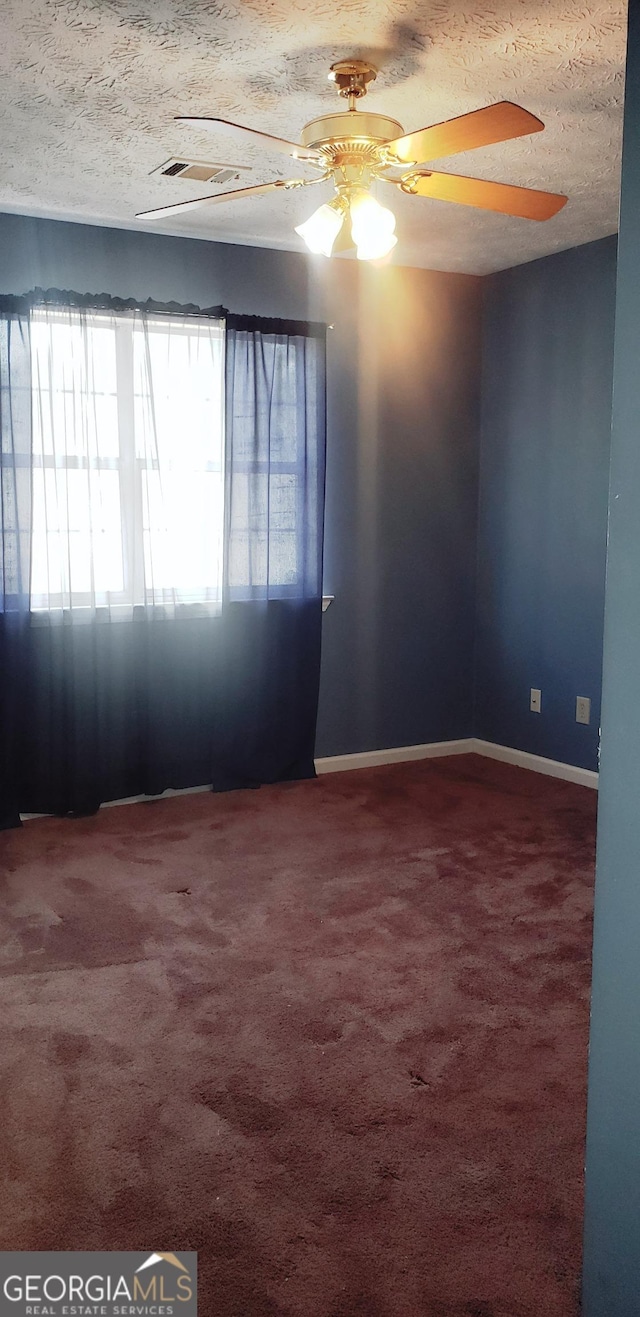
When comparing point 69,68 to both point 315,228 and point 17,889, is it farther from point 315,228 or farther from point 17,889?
point 17,889

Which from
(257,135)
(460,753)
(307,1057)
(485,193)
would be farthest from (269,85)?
(460,753)

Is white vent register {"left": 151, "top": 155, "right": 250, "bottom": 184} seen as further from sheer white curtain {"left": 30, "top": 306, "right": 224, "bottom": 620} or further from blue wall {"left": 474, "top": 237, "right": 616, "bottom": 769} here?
blue wall {"left": 474, "top": 237, "right": 616, "bottom": 769}

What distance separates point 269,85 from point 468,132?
0.73 metres

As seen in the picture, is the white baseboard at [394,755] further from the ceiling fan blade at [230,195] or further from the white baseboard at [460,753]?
the ceiling fan blade at [230,195]

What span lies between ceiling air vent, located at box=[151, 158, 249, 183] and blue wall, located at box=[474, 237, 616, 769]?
1887mm

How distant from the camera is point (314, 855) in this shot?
3656mm

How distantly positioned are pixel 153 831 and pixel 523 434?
257cm

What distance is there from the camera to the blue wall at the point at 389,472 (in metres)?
4.45

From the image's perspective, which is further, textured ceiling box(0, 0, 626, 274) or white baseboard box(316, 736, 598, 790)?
white baseboard box(316, 736, 598, 790)

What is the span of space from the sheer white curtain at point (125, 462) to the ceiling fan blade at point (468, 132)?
187cm

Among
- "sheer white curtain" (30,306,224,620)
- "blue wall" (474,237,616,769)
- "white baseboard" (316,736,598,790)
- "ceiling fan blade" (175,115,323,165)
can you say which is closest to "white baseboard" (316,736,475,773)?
"white baseboard" (316,736,598,790)

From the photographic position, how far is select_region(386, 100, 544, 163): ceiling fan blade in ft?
6.89

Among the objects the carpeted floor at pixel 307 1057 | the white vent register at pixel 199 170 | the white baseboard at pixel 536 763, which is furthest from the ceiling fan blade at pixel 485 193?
the white baseboard at pixel 536 763

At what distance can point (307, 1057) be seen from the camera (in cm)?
231
